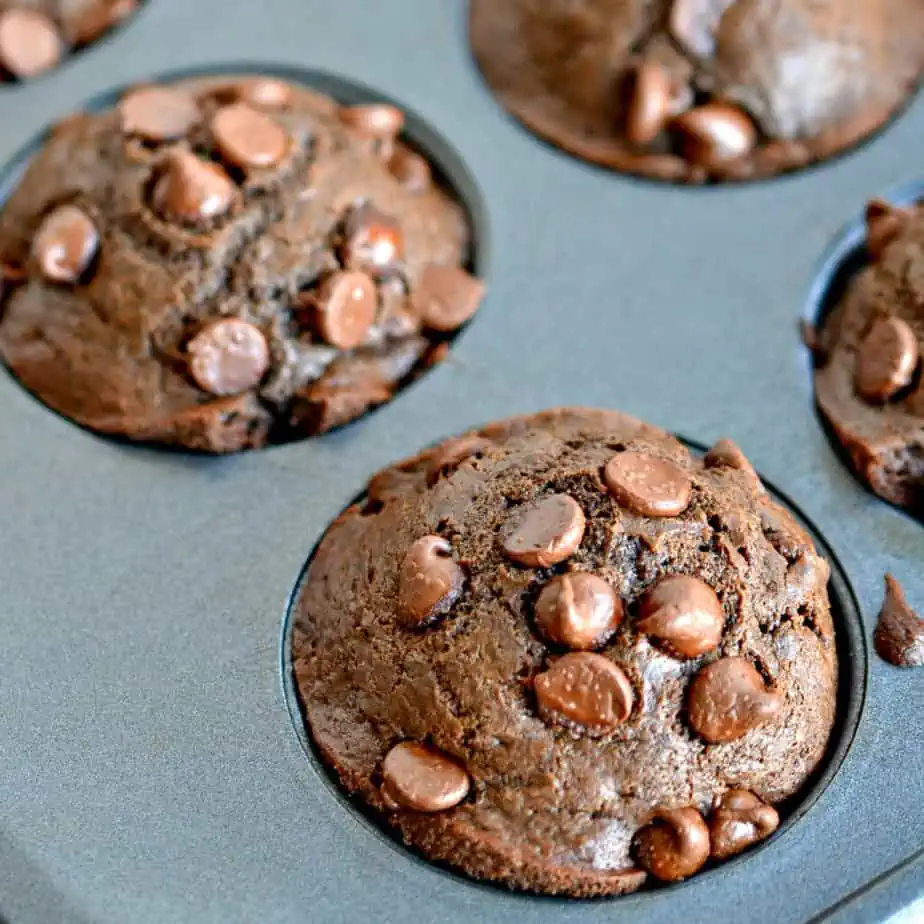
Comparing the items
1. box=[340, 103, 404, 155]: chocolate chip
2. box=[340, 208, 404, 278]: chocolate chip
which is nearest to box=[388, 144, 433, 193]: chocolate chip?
box=[340, 103, 404, 155]: chocolate chip

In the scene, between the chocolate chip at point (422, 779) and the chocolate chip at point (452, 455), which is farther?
the chocolate chip at point (452, 455)

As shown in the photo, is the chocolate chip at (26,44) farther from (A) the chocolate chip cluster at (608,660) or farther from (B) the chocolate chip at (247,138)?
(A) the chocolate chip cluster at (608,660)

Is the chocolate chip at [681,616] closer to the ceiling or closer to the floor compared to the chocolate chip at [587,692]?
closer to the ceiling

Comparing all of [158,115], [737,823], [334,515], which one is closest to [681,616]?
[737,823]

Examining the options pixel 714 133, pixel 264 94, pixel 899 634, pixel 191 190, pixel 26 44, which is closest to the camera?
pixel 899 634

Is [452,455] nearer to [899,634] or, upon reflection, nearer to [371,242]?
[371,242]

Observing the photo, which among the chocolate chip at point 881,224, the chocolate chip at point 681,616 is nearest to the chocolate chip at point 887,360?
the chocolate chip at point 881,224

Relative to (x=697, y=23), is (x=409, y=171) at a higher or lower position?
lower

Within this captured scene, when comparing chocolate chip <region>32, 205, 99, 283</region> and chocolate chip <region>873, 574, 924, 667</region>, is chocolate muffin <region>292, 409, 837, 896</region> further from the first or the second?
chocolate chip <region>32, 205, 99, 283</region>
